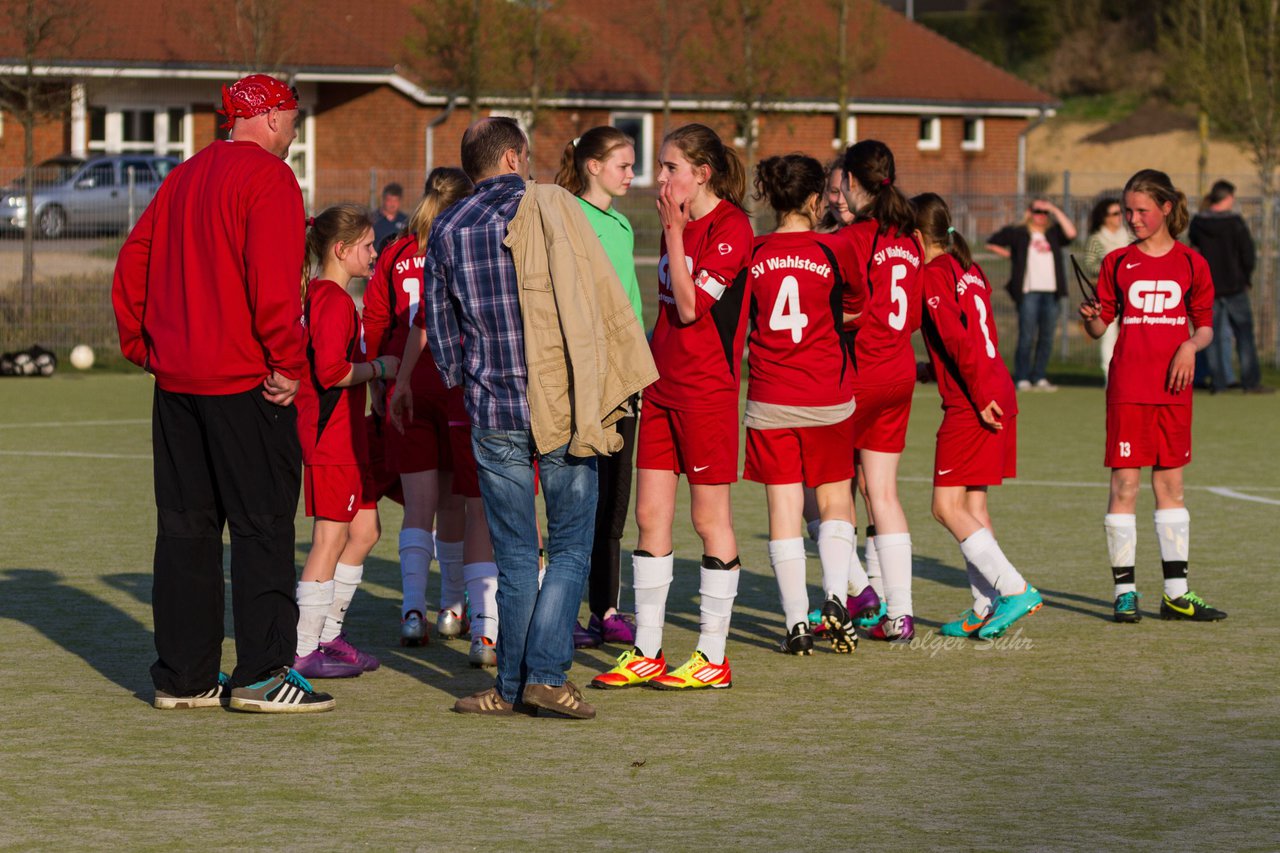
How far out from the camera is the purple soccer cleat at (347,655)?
7430 mm

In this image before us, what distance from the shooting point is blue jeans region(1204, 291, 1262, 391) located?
2070 centimetres

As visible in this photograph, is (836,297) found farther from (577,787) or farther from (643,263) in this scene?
(643,263)

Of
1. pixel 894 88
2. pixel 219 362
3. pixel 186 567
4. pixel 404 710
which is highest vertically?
pixel 894 88

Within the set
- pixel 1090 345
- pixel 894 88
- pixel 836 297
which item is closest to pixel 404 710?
pixel 836 297

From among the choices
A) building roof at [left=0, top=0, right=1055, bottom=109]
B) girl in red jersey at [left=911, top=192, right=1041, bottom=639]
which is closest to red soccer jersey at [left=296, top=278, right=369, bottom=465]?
girl in red jersey at [left=911, top=192, right=1041, bottom=639]

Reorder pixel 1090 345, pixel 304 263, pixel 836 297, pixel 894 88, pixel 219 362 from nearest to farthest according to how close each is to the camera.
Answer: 1. pixel 219 362
2. pixel 304 263
3. pixel 836 297
4. pixel 1090 345
5. pixel 894 88

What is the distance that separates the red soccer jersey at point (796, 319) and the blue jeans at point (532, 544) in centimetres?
117

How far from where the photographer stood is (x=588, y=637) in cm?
812

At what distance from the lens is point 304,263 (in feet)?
22.6

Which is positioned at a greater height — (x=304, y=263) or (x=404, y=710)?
(x=304, y=263)

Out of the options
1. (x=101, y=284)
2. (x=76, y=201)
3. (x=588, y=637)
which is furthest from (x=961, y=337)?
(x=76, y=201)

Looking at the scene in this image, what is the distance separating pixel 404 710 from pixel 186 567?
2.93ft

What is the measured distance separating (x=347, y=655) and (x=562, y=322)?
190cm

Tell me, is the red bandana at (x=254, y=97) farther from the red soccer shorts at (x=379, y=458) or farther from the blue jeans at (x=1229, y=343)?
the blue jeans at (x=1229, y=343)
